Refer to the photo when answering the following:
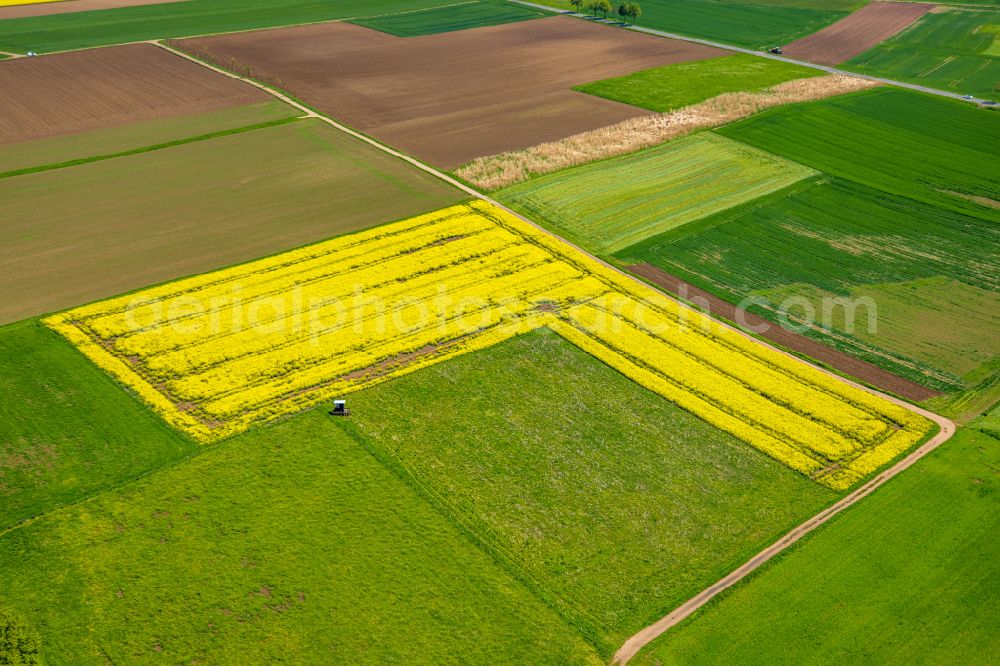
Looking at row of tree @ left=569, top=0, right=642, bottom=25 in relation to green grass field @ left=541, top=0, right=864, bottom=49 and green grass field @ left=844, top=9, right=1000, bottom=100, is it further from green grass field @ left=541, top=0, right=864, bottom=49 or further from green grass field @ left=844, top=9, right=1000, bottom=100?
green grass field @ left=844, top=9, right=1000, bottom=100

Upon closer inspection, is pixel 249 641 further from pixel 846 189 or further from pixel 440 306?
pixel 846 189

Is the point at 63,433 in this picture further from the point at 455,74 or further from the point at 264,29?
the point at 264,29

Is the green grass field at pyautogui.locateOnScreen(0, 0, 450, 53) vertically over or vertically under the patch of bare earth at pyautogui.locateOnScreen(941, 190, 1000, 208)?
over

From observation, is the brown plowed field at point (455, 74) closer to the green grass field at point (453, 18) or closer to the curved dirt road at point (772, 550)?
the green grass field at point (453, 18)

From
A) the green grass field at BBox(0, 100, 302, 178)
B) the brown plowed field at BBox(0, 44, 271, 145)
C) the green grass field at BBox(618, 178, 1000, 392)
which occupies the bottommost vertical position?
the green grass field at BBox(618, 178, 1000, 392)

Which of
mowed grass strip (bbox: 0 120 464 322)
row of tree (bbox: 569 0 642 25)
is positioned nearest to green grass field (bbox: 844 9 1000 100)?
row of tree (bbox: 569 0 642 25)

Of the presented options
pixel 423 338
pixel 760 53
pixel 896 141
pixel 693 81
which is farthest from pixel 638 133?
pixel 423 338

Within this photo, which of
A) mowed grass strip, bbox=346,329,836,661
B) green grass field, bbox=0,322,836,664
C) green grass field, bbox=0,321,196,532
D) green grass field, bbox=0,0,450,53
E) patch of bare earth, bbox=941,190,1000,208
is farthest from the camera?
green grass field, bbox=0,0,450,53

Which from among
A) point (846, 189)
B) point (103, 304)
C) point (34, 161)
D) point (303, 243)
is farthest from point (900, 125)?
point (34, 161)
